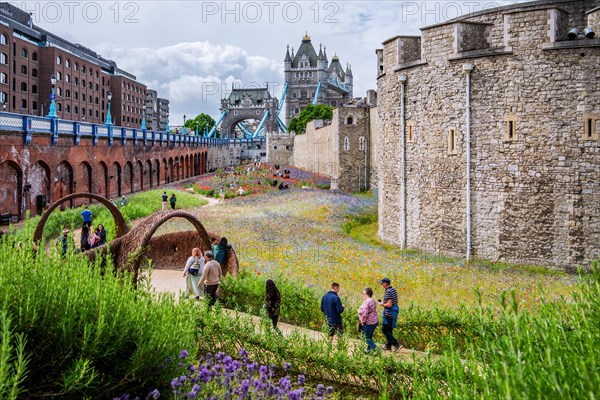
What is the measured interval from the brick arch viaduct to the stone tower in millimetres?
83632

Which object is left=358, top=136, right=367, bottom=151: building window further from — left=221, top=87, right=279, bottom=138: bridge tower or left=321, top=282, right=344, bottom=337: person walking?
left=221, top=87, right=279, bottom=138: bridge tower

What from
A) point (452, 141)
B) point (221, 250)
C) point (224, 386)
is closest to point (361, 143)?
point (452, 141)

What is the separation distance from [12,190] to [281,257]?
17.2 meters

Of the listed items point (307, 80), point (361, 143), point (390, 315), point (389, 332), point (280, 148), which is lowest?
point (389, 332)

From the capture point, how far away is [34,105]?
58.8 m

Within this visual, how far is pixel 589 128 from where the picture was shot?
16.2m

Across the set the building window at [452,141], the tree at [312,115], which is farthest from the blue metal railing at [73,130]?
the tree at [312,115]

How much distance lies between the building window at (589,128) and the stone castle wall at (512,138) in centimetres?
4

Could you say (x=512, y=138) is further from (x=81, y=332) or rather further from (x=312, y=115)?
(x=312, y=115)

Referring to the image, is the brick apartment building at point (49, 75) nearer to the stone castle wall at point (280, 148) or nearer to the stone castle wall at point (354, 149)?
the stone castle wall at point (280, 148)

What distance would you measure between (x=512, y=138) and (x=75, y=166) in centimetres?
2633

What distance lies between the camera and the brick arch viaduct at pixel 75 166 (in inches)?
1032

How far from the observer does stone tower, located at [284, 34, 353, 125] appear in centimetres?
13750

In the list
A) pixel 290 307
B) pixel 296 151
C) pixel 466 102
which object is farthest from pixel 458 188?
pixel 296 151
